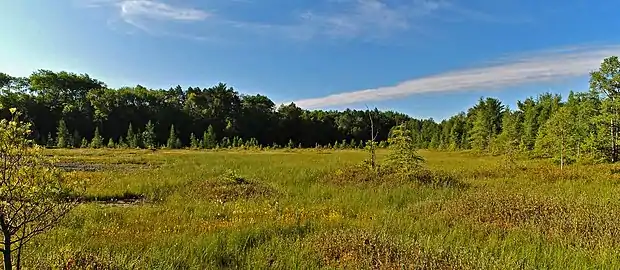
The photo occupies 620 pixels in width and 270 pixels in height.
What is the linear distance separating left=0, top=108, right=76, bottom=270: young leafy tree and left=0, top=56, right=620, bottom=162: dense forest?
39365 mm

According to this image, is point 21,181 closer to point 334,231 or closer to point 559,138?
point 334,231

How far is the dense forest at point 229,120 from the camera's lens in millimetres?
41875

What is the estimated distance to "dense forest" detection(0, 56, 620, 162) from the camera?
137 ft

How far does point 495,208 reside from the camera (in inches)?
410

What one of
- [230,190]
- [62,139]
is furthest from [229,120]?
[230,190]

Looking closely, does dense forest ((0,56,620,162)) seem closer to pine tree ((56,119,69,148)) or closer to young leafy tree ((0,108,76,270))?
pine tree ((56,119,69,148))

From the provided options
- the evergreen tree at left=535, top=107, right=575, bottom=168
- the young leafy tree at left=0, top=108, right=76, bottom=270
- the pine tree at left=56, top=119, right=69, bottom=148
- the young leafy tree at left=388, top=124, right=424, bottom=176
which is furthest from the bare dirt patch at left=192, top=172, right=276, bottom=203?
the pine tree at left=56, top=119, right=69, bottom=148

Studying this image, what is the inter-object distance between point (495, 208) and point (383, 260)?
545 cm

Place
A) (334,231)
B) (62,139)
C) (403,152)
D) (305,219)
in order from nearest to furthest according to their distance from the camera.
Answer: (334,231) → (305,219) → (403,152) → (62,139)

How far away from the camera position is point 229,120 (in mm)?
87375

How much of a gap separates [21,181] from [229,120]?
8442 cm

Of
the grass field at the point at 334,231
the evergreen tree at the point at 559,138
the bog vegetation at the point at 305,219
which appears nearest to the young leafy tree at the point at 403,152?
the bog vegetation at the point at 305,219

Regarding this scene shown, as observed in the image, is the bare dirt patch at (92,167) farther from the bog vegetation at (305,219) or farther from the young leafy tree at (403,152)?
the young leafy tree at (403,152)

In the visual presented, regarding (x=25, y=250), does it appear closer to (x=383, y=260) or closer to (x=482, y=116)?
(x=383, y=260)
